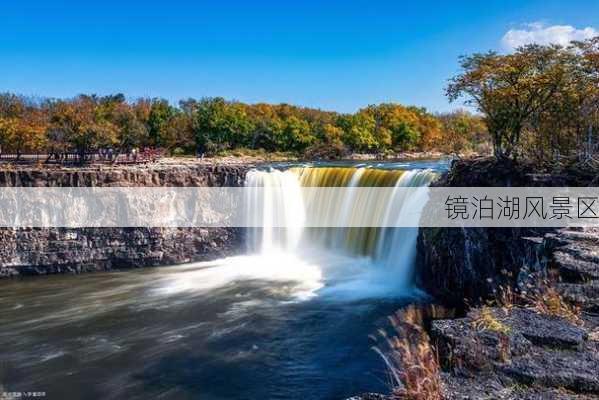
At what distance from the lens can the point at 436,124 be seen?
6825 centimetres

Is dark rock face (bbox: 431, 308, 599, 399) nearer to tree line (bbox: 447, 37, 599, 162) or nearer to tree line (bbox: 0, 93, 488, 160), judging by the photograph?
tree line (bbox: 447, 37, 599, 162)

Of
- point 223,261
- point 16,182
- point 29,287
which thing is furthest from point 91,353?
point 16,182

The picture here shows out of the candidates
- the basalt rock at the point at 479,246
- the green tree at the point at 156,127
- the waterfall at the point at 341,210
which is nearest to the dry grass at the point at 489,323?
the basalt rock at the point at 479,246

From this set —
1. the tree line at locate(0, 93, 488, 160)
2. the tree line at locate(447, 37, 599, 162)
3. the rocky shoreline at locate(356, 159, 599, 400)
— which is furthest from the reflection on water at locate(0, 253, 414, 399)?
the tree line at locate(0, 93, 488, 160)

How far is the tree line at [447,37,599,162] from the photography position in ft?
49.5

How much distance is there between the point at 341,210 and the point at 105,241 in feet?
40.3

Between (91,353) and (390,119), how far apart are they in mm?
54505

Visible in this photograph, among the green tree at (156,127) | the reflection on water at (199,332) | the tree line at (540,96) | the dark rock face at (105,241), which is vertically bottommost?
the reflection on water at (199,332)

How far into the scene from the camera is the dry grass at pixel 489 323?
6.01 m

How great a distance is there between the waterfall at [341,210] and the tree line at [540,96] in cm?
406

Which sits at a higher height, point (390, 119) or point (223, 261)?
point (390, 119)

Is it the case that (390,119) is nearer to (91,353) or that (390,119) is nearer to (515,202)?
(515,202)

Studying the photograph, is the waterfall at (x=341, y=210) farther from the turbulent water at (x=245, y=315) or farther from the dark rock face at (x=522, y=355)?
the dark rock face at (x=522, y=355)

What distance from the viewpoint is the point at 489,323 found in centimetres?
612
